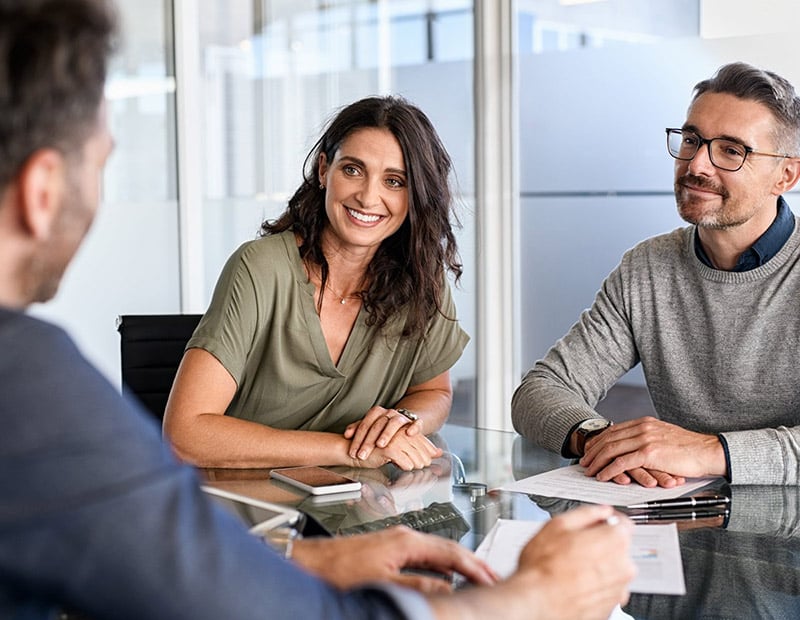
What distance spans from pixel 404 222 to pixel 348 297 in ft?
0.78

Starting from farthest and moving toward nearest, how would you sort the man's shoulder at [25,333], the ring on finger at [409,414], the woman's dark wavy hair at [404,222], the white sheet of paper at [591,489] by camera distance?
the woman's dark wavy hair at [404,222] → the ring on finger at [409,414] → the white sheet of paper at [591,489] → the man's shoulder at [25,333]

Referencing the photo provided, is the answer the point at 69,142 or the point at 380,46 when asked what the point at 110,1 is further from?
the point at 380,46

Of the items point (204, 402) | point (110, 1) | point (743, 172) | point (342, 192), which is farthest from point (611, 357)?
point (110, 1)

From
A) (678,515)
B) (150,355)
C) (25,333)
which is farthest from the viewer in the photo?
(150,355)

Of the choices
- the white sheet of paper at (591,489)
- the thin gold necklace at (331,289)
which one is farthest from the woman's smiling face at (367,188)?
the white sheet of paper at (591,489)

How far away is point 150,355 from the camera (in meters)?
2.80

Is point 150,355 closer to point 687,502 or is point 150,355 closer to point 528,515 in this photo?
point 528,515

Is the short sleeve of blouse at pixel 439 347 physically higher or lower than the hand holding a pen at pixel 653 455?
higher

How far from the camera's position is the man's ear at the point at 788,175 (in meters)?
2.52

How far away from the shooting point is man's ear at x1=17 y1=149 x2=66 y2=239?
0.88 m

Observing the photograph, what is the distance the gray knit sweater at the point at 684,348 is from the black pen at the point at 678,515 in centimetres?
46

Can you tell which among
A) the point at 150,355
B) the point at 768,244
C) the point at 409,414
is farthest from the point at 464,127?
the point at 409,414

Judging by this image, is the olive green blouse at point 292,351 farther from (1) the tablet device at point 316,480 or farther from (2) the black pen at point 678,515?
(2) the black pen at point 678,515

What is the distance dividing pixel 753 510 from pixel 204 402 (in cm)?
109
